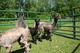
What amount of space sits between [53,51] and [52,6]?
4150cm

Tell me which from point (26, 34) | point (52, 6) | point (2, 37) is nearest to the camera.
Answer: point (2, 37)

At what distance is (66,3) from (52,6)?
6482 millimetres

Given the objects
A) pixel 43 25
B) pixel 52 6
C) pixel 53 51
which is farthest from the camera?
pixel 52 6

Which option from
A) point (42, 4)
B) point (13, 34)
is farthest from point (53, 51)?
point (42, 4)

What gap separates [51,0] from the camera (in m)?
43.7

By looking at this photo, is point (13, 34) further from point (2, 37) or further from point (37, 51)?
point (37, 51)

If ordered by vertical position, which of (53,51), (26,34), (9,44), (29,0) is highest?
(29,0)

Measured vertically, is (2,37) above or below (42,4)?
below

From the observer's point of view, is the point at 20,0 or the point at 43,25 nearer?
the point at 43,25

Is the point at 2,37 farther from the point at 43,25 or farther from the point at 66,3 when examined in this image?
the point at 66,3

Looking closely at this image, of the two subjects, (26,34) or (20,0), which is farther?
(20,0)

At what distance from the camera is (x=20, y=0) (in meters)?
43.0

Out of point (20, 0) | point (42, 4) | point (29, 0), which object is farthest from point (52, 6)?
point (20, 0)

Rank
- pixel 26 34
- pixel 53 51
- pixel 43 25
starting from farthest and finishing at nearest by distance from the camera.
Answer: pixel 43 25 → pixel 53 51 → pixel 26 34
